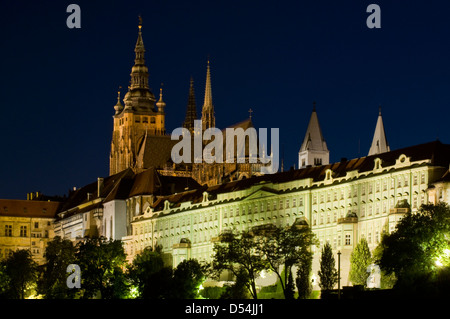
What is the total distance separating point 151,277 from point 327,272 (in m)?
18.3

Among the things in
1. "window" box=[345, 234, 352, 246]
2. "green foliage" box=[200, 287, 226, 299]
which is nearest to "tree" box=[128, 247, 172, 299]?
→ "green foliage" box=[200, 287, 226, 299]

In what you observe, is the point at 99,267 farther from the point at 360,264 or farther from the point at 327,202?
the point at 360,264

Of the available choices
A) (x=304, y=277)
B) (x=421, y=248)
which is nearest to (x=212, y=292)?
(x=304, y=277)

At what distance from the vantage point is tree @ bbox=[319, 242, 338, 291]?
143125mm

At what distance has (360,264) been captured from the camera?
144 metres

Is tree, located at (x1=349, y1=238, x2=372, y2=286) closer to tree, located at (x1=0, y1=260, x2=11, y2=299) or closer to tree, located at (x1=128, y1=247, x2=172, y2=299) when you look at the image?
tree, located at (x1=128, y1=247, x2=172, y2=299)

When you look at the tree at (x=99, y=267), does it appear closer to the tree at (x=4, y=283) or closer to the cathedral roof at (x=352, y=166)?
the tree at (x=4, y=283)

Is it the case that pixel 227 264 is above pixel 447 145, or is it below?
below

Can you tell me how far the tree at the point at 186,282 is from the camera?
135 metres

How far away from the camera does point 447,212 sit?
419ft

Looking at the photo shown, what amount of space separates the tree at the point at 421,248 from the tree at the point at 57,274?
46.8 metres
